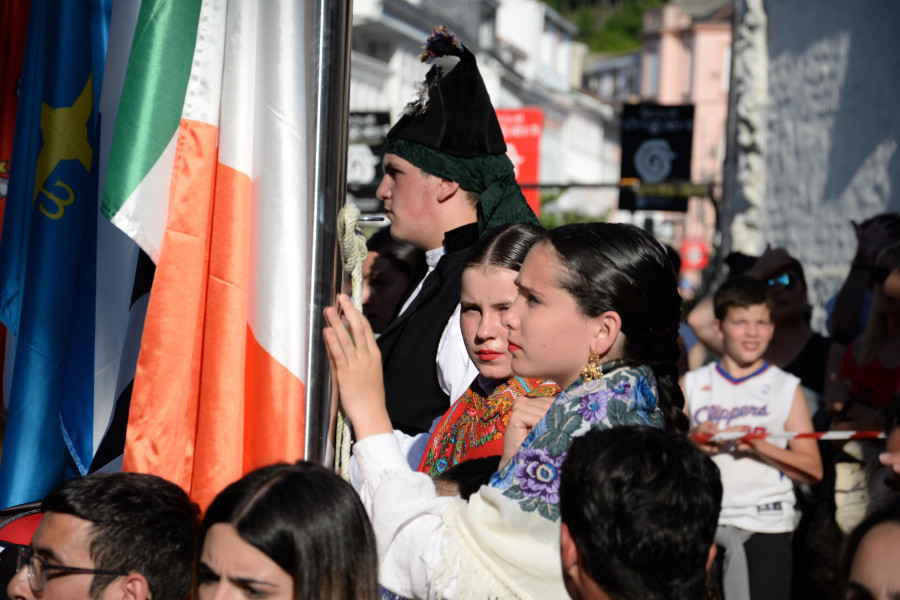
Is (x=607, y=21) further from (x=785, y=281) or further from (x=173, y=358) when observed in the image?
(x=173, y=358)

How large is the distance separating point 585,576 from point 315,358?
0.92 m

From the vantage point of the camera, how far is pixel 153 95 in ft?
8.38

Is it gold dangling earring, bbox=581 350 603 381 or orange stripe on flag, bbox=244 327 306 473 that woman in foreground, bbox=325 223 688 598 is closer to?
gold dangling earring, bbox=581 350 603 381

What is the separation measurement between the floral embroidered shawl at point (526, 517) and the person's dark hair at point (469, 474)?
259 millimetres

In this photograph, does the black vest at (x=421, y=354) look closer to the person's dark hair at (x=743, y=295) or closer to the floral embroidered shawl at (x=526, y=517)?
the floral embroidered shawl at (x=526, y=517)

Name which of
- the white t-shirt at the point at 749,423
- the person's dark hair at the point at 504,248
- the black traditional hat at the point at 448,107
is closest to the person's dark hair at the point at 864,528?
the person's dark hair at the point at 504,248

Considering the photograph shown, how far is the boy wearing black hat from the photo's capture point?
9.87 feet

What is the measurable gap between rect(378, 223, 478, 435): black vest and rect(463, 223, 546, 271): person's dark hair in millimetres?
395

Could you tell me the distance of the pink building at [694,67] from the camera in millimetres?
47250

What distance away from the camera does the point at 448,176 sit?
122 inches

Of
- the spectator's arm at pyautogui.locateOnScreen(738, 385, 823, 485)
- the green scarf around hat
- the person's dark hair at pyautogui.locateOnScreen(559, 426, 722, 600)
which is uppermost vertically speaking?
the green scarf around hat

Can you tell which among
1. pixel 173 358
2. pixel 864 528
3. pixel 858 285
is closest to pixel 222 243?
pixel 173 358

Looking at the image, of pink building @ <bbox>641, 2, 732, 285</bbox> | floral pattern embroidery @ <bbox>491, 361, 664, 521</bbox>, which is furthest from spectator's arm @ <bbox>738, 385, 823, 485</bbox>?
pink building @ <bbox>641, 2, 732, 285</bbox>

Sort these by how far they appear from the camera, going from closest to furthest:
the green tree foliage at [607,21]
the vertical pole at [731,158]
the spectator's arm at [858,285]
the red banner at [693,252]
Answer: the spectator's arm at [858,285], the vertical pole at [731,158], the red banner at [693,252], the green tree foliage at [607,21]
